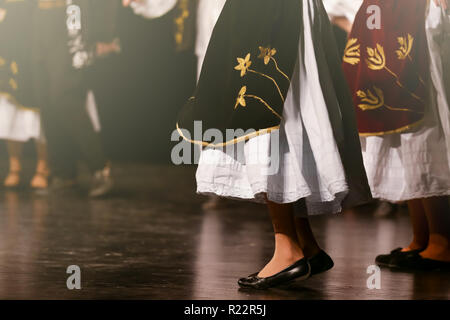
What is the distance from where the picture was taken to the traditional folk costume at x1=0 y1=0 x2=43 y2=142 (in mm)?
4363

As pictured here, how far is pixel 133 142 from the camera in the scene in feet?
20.1

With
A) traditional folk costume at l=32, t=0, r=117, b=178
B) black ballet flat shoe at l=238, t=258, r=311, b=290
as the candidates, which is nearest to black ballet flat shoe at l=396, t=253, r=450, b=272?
black ballet flat shoe at l=238, t=258, r=311, b=290

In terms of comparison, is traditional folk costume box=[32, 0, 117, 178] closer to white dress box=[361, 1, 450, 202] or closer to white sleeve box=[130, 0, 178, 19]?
white sleeve box=[130, 0, 178, 19]

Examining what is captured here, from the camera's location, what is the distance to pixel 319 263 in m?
2.06

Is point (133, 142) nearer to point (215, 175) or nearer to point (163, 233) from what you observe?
point (163, 233)

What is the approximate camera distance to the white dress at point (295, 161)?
1.94m

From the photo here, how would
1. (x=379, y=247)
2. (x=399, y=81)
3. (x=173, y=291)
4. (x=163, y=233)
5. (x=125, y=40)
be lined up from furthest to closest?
1. (x=125, y=40)
2. (x=163, y=233)
3. (x=379, y=247)
4. (x=399, y=81)
5. (x=173, y=291)

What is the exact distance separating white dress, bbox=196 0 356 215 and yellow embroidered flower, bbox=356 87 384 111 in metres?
0.44

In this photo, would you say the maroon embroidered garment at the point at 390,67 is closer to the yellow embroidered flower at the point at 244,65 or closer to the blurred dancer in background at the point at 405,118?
the blurred dancer in background at the point at 405,118

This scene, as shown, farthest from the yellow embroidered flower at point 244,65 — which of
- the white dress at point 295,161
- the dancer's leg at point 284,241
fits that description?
the dancer's leg at point 284,241

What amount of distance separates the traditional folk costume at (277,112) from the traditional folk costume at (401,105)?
1.14ft
